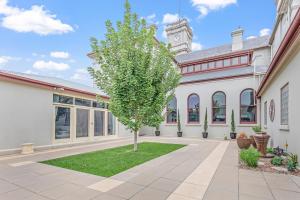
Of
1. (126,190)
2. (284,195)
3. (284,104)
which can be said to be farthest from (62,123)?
(284,104)

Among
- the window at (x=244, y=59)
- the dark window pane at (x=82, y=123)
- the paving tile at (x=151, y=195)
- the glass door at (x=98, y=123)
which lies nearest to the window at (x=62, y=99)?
the dark window pane at (x=82, y=123)

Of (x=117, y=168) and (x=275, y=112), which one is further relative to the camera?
(x=275, y=112)

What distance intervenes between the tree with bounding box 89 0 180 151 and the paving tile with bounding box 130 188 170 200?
13.2ft

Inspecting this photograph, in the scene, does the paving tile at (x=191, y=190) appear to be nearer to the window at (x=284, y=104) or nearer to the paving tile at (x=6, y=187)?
the paving tile at (x=6, y=187)

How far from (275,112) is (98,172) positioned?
7844mm

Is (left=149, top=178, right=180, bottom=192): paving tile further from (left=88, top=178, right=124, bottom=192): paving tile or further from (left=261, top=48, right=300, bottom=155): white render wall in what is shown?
(left=261, top=48, right=300, bottom=155): white render wall

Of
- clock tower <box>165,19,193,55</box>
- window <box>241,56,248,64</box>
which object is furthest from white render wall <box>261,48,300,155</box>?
clock tower <box>165,19,193,55</box>

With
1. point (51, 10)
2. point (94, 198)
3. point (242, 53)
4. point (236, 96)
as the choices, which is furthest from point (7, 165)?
point (242, 53)

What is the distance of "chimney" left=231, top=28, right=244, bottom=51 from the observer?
1680 cm

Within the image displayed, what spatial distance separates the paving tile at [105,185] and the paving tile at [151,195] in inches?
28.0

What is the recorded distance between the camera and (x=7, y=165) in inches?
220

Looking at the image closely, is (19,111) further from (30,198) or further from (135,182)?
(135,182)

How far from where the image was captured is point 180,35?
2716 centimetres

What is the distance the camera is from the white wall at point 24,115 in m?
7.27
